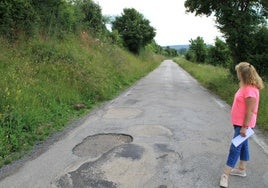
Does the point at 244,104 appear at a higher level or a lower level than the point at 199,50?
higher

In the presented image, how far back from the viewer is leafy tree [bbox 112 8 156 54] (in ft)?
108

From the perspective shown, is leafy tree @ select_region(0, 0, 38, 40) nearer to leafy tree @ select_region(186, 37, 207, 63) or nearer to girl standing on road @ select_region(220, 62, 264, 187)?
girl standing on road @ select_region(220, 62, 264, 187)

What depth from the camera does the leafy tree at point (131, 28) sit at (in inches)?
1299

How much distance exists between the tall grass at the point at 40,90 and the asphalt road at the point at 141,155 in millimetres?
598

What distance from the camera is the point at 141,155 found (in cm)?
538

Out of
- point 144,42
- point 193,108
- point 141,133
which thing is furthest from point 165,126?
point 144,42

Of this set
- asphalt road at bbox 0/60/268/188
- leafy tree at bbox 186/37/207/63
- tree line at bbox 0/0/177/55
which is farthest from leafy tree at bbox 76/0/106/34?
leafy tree at bbox 186/37/207/63

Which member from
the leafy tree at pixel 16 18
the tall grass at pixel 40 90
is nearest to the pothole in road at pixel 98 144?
the tall grass at pixel 40 90

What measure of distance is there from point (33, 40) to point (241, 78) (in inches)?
401

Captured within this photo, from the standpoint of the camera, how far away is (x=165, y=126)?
7.30m

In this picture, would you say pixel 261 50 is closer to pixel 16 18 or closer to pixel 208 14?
pixel 208 14

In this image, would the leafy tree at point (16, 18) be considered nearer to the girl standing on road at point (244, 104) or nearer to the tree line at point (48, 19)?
the tree line at point (48, 19)

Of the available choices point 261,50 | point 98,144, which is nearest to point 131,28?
point 261,50

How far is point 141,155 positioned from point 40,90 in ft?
15.2
